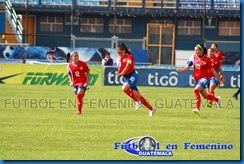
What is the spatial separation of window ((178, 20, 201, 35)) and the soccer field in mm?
29364

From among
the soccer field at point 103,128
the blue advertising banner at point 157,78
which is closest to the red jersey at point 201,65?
the soccer field at point 103,128

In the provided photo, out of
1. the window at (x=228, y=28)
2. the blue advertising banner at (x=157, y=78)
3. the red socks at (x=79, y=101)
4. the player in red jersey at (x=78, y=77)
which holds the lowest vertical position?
the blue advertising banner at (x=157, y=78)

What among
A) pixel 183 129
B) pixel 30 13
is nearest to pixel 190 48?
pixel 30 13

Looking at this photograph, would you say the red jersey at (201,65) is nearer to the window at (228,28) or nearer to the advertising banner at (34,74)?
the advertising banner at (34,74)

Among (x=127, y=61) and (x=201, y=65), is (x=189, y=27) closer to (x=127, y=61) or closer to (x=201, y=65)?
(x=201, y=65)

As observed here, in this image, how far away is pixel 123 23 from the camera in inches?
2325

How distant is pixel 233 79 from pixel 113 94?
10.6 m

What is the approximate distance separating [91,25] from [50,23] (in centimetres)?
267

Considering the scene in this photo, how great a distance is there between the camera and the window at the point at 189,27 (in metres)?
58.0

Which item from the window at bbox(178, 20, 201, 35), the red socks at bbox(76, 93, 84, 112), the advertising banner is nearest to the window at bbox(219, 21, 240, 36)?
the window at bbox(178, 20, 201, 35)

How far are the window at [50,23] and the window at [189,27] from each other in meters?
7.72

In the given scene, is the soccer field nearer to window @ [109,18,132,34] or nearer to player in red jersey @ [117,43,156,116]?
player in red jersey @ [117,43,156,116]

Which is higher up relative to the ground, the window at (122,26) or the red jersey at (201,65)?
the red jersey at (201,65)

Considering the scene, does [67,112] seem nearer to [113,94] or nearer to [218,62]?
[218,62]
